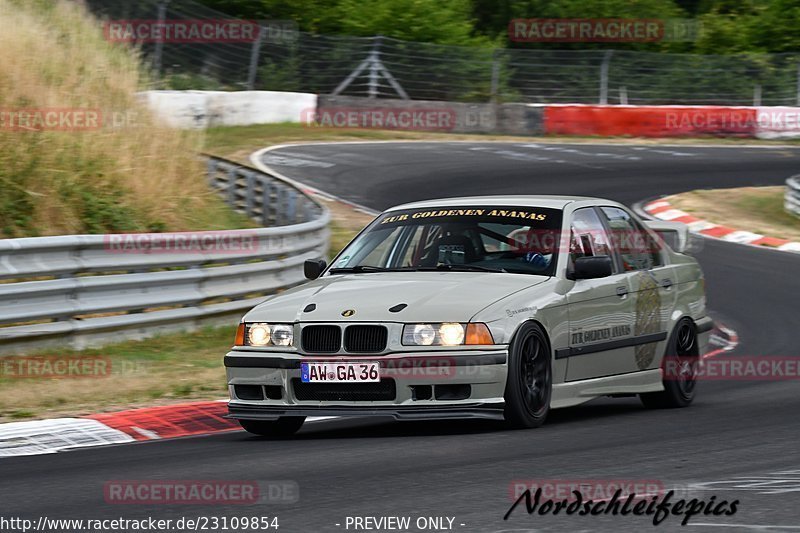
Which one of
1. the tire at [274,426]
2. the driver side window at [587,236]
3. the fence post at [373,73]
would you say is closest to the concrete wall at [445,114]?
the fence post at [373,73]

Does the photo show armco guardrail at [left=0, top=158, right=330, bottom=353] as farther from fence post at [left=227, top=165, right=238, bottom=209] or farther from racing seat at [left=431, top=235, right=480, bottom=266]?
racing seat at [left=431, top=235, right=480, bottom=266]

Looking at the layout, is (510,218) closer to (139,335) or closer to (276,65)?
(139,335)

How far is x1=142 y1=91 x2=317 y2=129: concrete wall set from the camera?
2848 cm

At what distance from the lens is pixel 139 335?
40.6ft

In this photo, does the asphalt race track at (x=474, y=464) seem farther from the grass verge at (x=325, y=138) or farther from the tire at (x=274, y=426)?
the grass verge at (x=325, y=138)

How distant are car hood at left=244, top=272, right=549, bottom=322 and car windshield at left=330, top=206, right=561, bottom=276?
0.72 ft

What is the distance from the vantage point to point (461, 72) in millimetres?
33844

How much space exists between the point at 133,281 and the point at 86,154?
3.91m

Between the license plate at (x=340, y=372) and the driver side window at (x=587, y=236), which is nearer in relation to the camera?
the license plate at (x=340, y=372)

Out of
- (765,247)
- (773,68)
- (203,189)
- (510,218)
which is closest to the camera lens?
(510,218)

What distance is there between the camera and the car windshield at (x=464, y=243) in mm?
8586

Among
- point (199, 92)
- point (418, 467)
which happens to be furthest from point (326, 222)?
point (199, 92)

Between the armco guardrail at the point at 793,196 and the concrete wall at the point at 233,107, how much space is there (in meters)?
11.8

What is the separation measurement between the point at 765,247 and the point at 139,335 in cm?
1121
